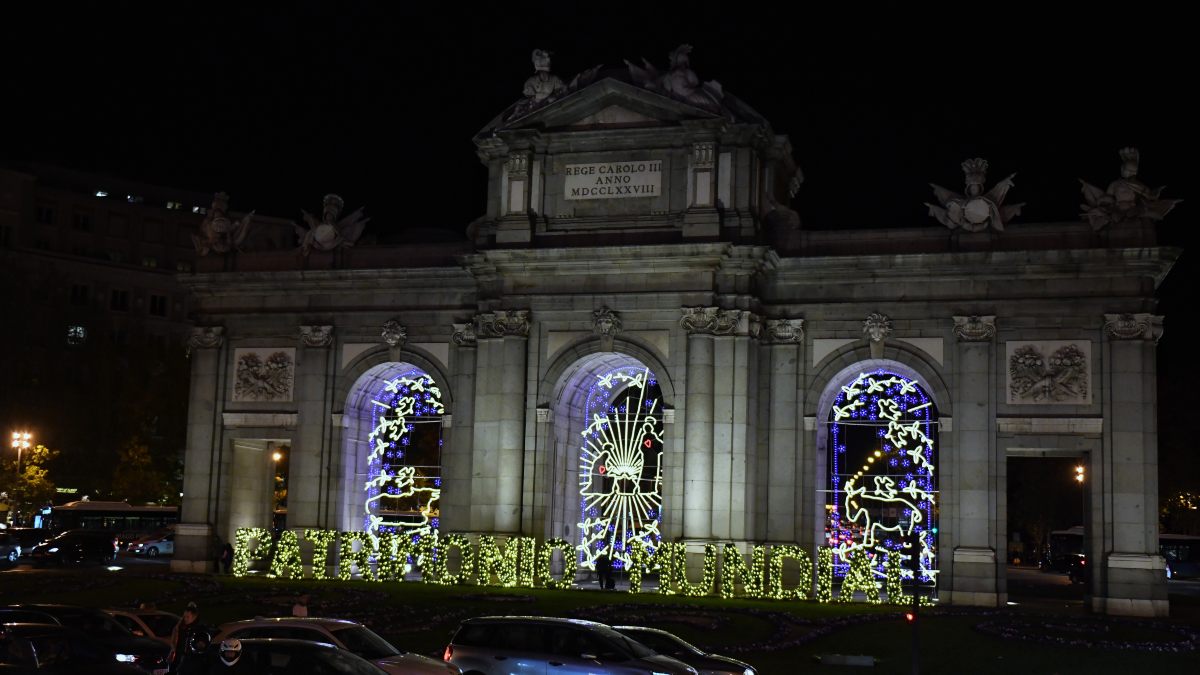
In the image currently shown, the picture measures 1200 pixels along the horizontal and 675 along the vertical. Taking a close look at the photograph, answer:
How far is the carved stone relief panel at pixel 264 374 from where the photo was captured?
5203cm

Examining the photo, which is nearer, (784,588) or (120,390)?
(784,588)

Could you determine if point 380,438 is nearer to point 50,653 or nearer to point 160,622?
point 160,622

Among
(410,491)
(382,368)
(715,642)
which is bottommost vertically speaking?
(715,642)

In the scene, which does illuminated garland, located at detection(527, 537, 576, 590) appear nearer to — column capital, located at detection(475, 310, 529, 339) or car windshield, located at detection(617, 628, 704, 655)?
column capital, located at detection(475, 310, 529, 339)

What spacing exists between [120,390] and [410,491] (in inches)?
1620

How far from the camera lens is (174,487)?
86250 mm

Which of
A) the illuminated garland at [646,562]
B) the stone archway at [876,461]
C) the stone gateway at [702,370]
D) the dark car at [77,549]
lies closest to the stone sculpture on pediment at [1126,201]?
the stone gateway at [702,370]

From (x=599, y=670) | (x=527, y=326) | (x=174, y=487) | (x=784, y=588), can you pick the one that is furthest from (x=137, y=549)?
(x=599, y=670)

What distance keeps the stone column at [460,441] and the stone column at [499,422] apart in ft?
3.91

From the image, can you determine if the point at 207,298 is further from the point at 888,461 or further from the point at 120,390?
the point at 120,390

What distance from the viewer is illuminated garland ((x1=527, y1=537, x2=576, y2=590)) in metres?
46.5

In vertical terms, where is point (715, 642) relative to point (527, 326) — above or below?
below

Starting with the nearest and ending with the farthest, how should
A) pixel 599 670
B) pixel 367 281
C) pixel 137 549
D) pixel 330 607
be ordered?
pixel 599 670, pixel 330 607, pixel 367 281, pixel 137 549

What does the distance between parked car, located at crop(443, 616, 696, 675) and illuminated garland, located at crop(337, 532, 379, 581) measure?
24445 millimetres
